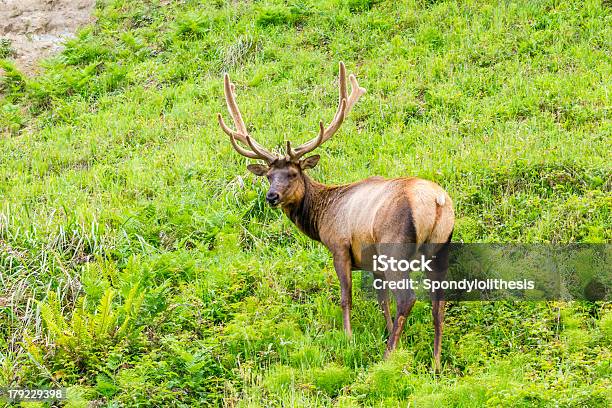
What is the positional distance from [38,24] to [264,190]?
1081 cm

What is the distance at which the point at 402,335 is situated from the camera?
28.2 ft

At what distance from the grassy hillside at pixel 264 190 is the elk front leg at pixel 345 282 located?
7.0 inches

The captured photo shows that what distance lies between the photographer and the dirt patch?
19.7 metres

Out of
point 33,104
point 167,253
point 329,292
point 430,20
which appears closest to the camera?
point 329,292

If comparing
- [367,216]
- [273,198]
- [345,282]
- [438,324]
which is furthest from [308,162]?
[438,324]

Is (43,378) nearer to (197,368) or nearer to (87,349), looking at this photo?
(87,349)

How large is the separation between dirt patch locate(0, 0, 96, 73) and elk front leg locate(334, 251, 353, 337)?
1238cm

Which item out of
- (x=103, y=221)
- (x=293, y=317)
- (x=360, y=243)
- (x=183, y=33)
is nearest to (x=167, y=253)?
(x=103, y=221)

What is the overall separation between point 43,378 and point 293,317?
8.46 feet

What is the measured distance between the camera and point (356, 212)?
29.7 feet

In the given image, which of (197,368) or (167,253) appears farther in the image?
(167,253)

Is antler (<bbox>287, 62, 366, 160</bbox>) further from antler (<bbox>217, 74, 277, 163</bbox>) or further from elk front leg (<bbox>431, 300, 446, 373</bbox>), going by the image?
elk front leg (<bbox>431, 300, 446, 373</bbox>)

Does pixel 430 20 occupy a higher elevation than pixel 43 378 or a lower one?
higher

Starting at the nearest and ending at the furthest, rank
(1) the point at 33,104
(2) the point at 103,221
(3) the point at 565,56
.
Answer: (2) the point at 103,221 → (3) the point at 565,56 → (1) the point at 33,104
